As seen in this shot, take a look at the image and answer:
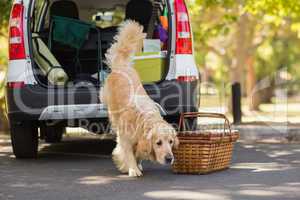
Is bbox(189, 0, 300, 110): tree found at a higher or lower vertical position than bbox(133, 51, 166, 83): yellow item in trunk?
higher

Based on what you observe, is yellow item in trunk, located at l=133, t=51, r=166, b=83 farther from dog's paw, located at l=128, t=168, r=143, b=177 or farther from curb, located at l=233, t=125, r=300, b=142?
curb, located at l=233, t=125, r=300, b=142

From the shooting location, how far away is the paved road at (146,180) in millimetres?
6465

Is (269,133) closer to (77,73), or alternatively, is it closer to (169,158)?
(77,73)

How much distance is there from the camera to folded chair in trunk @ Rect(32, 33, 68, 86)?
927cm

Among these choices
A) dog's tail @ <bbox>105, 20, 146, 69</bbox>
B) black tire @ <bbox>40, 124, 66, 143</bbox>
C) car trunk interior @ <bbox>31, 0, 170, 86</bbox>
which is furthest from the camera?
black tire @ <bbox>40, 124, 66, 143</bbox>

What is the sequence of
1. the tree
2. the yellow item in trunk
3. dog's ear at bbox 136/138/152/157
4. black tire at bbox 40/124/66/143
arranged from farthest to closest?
1. the tree
2. black tire at bbox 40/124/66/143
3. the yellow item in trunk
4. dog's ear at bbox 136/138/152/157

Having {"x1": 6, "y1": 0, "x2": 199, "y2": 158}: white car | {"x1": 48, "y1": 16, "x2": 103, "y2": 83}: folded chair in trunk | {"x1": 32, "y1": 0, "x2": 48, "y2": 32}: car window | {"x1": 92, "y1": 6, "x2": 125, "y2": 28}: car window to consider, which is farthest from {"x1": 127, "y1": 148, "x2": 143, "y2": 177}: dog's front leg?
{"x1": 92, "y1": 6, "x2": 125, "y2": 28}: car window

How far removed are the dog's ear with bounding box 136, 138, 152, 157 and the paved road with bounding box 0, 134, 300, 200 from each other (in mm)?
271

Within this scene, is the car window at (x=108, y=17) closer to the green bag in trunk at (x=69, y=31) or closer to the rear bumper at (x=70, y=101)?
the green bag in trunk at (x=69, y=31)

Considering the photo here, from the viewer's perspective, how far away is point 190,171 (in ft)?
25.7

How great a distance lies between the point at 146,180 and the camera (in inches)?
294

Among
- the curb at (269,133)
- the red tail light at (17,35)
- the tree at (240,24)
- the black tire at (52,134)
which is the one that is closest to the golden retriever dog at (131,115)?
the red tail light at (17,35)

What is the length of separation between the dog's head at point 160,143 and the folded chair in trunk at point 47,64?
210 centimetres

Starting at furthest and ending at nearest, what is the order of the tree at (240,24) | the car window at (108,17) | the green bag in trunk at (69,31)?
1. the tree at (240,24)
2. the car window at (108,17)
3. the green bag in trunk at (69,31)
